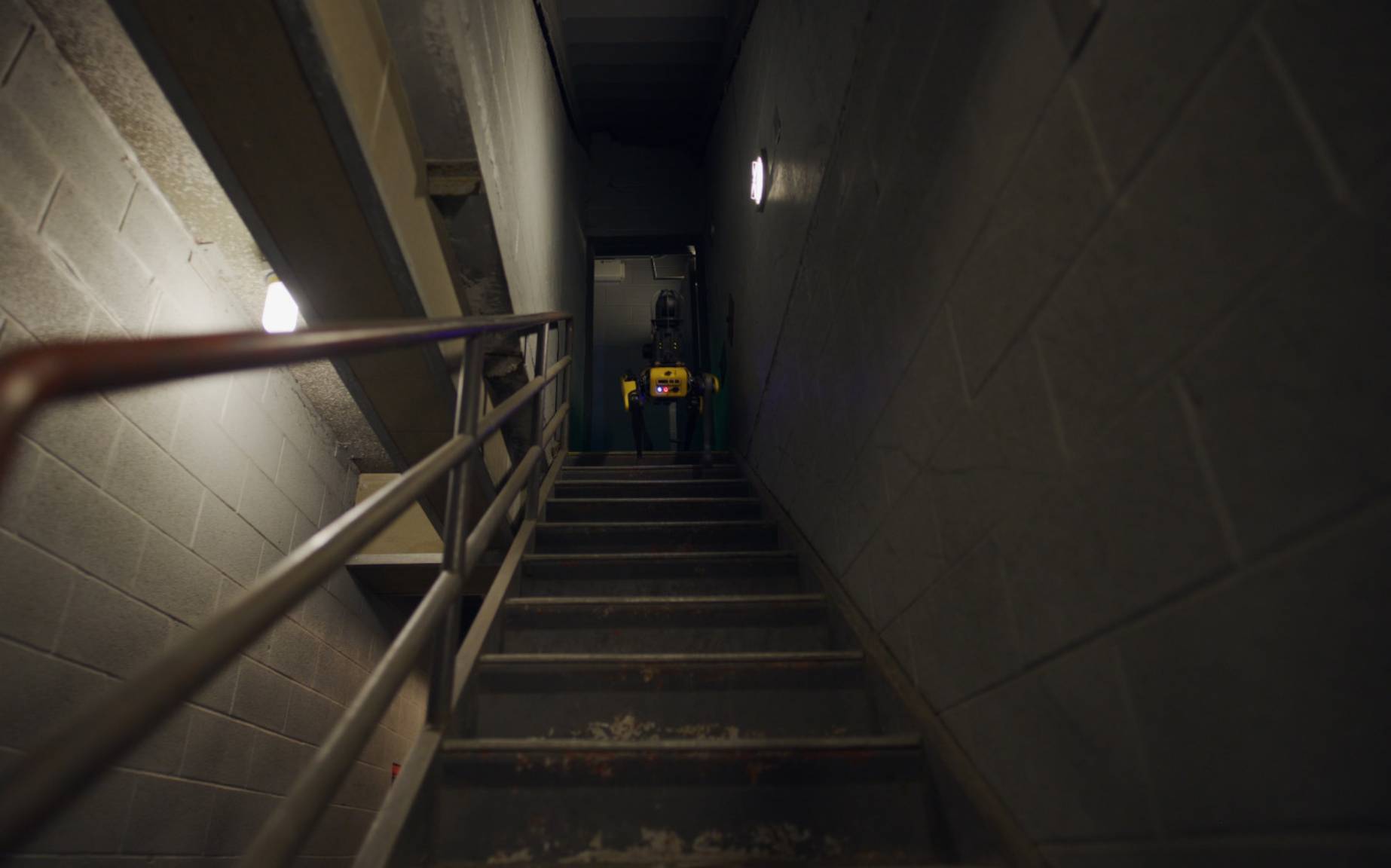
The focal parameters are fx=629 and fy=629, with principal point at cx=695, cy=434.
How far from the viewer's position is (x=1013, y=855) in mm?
1004

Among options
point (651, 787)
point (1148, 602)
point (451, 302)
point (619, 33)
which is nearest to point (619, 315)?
point (619, 33)

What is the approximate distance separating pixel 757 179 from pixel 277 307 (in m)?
2.39

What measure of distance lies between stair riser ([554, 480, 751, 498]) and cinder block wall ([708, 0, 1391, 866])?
1.84 m

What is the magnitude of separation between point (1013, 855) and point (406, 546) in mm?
2876

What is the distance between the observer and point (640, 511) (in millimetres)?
2889

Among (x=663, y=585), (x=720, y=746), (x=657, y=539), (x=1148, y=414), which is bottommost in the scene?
(x=720, y=746)

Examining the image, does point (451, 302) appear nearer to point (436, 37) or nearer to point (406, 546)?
point (436, 37)

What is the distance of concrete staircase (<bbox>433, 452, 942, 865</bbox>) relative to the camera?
4.03 ft

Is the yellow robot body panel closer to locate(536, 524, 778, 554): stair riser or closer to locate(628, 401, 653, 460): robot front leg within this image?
locate(628, 401, 653, 460): robot front leg

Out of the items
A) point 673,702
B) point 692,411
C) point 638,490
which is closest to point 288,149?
point 673,702

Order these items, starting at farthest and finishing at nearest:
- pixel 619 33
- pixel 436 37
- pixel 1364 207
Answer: pixel 619 33 < pixel 436 37 < pixel 1364 207

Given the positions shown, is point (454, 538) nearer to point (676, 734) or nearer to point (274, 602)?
→ point (274, 602)

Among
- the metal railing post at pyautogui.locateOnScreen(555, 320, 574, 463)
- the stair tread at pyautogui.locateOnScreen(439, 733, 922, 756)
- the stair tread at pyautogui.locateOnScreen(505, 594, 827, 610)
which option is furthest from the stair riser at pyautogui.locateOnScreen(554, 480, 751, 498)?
the stair tread at pyautogui.locateOnScreen(439, 733, 922, 756)

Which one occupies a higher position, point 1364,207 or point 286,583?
point 1364,207
